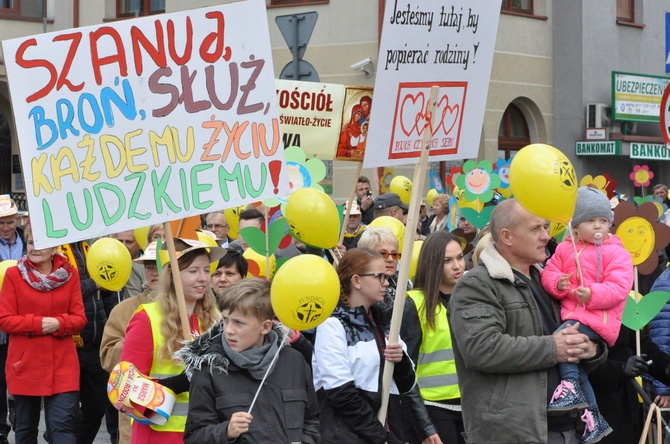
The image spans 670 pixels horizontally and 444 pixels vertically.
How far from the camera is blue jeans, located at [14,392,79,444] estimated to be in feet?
25.7

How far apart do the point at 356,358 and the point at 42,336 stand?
3.22m

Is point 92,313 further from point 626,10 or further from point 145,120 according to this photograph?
point 626,10

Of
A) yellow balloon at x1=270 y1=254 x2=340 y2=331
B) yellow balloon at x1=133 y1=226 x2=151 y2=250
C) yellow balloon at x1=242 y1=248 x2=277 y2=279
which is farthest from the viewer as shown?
yellow balloon at x1=133 y1=226 x2=151 y2=250

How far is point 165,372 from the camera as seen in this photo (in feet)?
17.5

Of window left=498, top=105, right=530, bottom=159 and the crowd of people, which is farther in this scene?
window left=498, top=105, right=530, bottom=159

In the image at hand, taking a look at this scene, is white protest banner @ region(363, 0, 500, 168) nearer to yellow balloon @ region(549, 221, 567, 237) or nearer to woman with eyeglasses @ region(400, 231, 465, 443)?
woman with eyeglasses @ region(400, 231, 465, 443)

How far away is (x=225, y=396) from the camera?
4.65 meters

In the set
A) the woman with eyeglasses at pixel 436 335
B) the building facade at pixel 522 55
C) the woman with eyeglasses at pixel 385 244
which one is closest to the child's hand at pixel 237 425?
the woman with eyeglasses at pixel 436 335

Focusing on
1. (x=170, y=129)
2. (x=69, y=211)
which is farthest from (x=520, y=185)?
(x=69, y=211)

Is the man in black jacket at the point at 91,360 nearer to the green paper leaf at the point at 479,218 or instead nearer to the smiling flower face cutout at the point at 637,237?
the green paper leaf at the point at 479,218

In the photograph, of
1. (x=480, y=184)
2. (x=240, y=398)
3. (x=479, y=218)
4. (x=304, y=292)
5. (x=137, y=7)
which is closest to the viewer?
(x=240, y=398)

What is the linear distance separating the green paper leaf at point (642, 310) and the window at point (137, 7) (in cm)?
1964

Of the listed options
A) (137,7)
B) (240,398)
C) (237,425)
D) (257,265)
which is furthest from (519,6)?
(237,425)

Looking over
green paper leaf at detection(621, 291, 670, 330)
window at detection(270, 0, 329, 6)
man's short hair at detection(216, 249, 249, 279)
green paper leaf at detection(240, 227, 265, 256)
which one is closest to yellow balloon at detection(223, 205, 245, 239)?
man's short hair at detection(216, 249, 249, 279)
